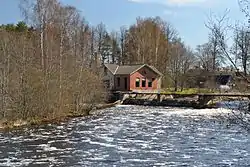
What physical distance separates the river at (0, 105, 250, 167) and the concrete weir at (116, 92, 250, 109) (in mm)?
16136

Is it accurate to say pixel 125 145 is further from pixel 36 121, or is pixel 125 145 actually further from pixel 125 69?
pixel 125 69

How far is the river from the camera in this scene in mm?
14453

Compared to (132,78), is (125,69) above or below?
above

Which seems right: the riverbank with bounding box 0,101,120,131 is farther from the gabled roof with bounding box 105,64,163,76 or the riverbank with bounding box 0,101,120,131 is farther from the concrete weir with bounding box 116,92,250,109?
the gabled roof with bounding box 105,64,163,76

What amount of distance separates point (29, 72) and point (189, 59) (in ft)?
146

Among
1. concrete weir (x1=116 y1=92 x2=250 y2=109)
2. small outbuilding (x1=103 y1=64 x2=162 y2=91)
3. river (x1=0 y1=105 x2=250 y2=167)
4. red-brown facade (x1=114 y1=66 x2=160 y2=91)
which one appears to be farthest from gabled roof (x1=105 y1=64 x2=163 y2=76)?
river (x1=0 y1=105 x2=250 y2=167)

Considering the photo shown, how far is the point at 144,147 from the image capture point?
57.4 feet

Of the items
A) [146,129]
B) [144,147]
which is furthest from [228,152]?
[146,129]

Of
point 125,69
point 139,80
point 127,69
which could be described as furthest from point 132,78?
point 125,69

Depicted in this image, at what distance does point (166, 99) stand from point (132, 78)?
25.4ft

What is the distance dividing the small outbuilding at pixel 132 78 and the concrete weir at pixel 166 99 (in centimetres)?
421

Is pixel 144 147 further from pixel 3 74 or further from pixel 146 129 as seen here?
pixel 3 74

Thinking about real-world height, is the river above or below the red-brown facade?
below

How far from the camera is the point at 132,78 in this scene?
51594mm
